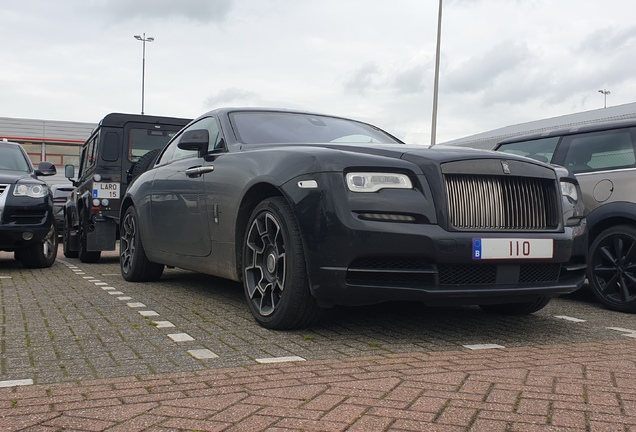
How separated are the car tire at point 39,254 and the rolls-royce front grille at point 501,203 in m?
6.52

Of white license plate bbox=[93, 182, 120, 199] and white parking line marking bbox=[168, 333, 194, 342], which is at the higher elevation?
white license plate bbox=[93, 182, 120, 199]

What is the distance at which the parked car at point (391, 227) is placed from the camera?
3908 millimetres

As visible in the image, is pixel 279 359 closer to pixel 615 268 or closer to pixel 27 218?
pixel 615 268

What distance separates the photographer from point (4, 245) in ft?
28.2

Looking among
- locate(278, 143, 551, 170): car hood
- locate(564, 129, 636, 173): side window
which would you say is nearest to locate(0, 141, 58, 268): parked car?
locate(278, 143, 551, 170): car hood

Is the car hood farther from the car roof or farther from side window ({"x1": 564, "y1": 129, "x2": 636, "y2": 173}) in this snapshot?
the car roof

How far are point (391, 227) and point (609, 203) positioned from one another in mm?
2949

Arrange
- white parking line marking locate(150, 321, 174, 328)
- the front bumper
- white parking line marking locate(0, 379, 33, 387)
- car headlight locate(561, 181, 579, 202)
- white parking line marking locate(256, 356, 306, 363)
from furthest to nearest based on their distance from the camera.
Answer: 1. car headlight locate(561, 181, 579, 202)
2. white parking line marking locate(150, 321, 174, 328)
3. the front bumper
4. white parking line marking locate(256, 356, 306, 363)
5. white parking line marking locate(0, 379, 33, 387)

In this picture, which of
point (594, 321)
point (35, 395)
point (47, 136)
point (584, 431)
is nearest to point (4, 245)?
point (35, 395)

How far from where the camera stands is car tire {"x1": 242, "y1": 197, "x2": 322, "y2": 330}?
4.14 m

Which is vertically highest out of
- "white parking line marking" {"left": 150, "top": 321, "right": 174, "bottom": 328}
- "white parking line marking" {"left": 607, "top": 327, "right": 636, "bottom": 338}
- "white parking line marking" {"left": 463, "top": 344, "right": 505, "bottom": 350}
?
"white parking line marking" {"left": 463, "top": 344, "right": 505, "bottom": 350}

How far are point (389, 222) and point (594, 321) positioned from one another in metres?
2.27

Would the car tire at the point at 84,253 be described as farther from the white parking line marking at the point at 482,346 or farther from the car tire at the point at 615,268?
the white parking line marking at the point at 482,346

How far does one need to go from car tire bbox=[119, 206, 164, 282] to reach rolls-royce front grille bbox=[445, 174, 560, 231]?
383 cm
